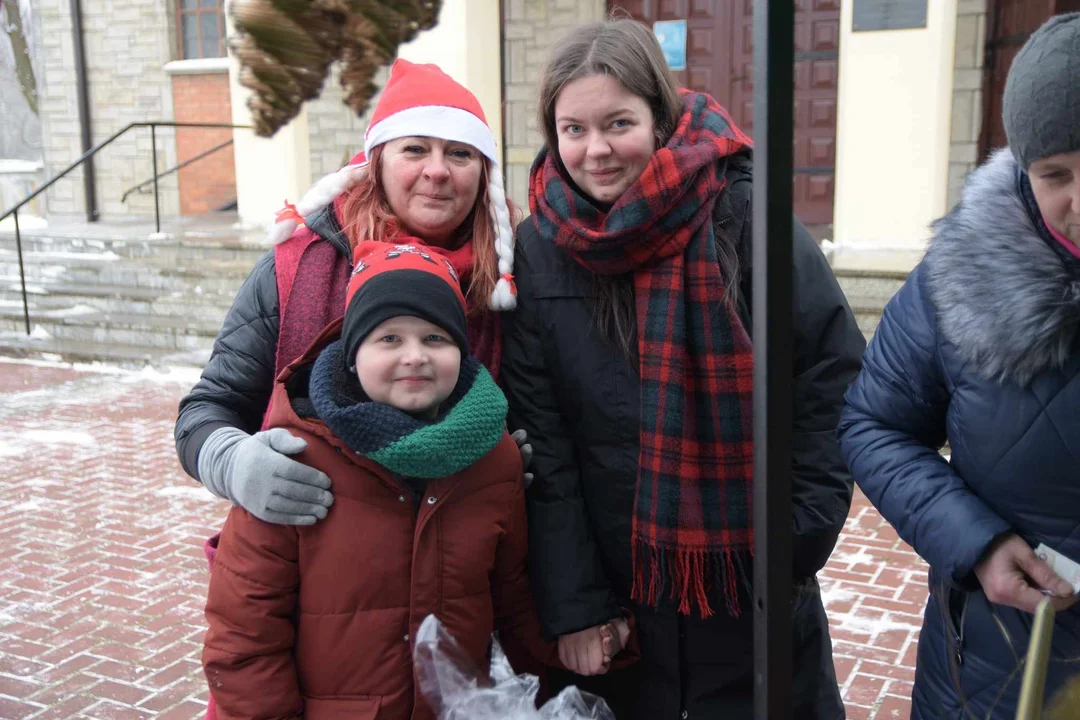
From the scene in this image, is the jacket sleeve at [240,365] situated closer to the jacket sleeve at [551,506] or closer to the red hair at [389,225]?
the red hair at [389,225]

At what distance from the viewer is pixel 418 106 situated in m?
1.96

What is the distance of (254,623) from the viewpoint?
176 centimetres

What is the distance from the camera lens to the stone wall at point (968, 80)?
8.36 meters

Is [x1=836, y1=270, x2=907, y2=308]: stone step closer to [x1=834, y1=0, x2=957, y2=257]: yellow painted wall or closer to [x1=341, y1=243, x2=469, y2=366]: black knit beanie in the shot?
[x1=834, y1=0, x2=957, y2=257]: yellow painted wall

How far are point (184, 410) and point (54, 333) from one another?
28.8 ft

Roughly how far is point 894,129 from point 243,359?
6.51 m

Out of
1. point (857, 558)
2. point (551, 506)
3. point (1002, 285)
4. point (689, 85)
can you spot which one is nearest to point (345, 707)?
point (551, 506)

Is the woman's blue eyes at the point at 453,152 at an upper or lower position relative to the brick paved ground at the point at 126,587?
upper

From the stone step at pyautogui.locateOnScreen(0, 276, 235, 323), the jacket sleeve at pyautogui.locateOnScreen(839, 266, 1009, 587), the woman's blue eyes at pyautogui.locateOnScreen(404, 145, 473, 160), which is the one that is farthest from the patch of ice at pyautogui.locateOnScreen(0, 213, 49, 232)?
the jacket sleeve at pyautogui.locateOnScreen(839, 266, 1009, 587)

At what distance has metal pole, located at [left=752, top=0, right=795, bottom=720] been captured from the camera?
0.91 m

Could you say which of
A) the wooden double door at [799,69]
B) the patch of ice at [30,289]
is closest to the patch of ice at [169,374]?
the patch of ice at [30,289]

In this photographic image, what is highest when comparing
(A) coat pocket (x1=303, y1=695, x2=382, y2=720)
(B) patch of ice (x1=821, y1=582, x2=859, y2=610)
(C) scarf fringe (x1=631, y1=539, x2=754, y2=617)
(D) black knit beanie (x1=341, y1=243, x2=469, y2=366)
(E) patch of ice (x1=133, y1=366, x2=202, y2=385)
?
(D) black knit beanie (x1=341, y1=243, x2=469, y2=366)

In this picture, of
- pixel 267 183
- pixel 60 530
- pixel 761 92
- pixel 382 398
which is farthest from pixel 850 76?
pixel 761 92

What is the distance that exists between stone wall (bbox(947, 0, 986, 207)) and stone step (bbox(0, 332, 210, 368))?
22.0 ft
